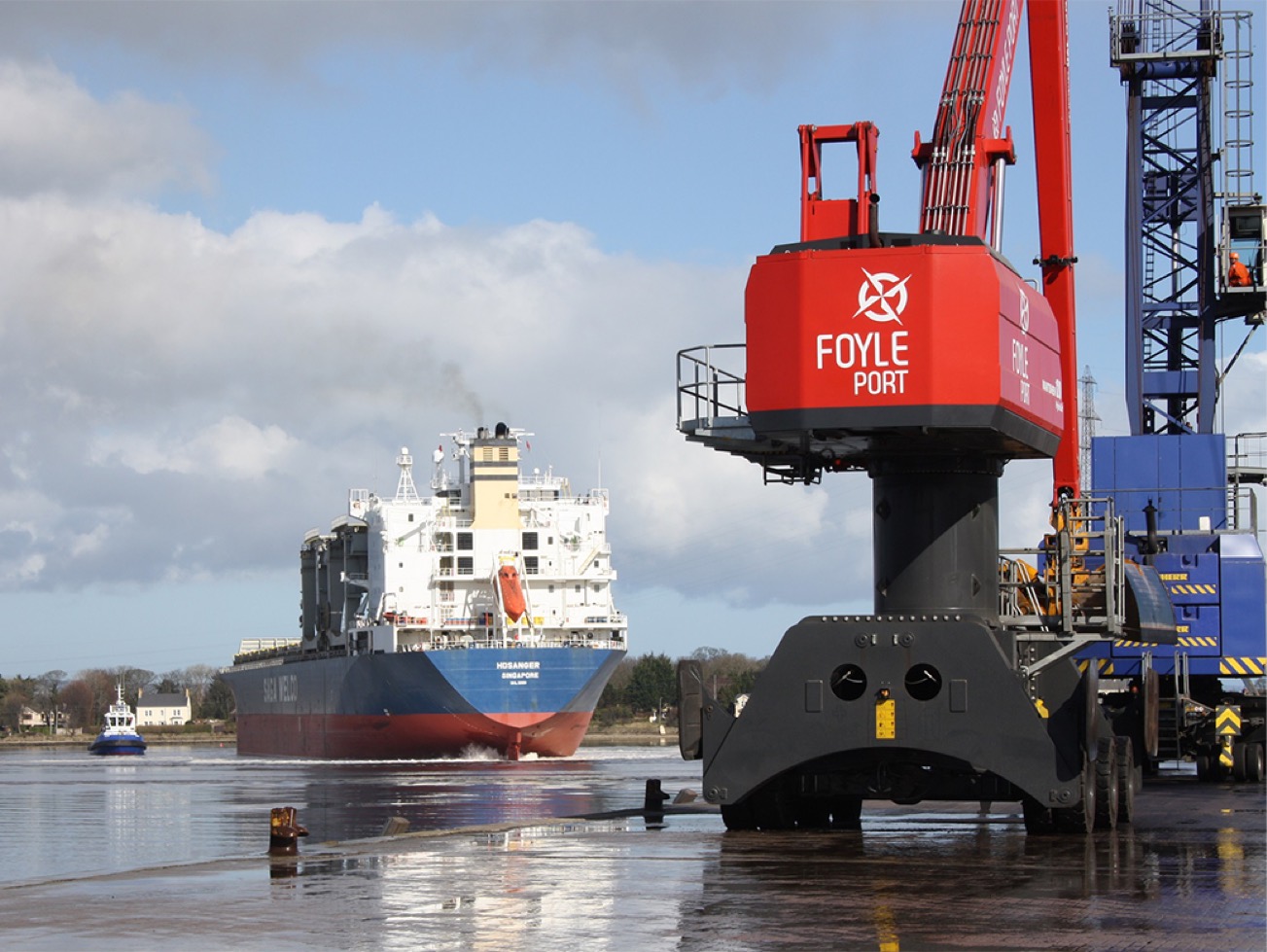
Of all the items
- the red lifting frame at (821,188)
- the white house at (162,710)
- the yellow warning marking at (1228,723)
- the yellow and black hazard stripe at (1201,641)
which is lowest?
the white house at (162,710)

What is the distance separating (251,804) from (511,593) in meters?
28.8

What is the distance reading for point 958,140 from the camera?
20.6m

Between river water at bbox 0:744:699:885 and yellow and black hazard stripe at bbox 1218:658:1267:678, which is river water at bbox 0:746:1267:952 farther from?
yellow and black hazard stripe at bbox 1218:658:1267:678

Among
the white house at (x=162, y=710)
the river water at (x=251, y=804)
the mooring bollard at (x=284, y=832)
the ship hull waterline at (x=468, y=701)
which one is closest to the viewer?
the mooring bollard at (x=284, y=832)

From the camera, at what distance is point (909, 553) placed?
17031 millimetres

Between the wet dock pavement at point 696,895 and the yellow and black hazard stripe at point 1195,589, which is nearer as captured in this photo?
the wet dock pavement at point 696,895

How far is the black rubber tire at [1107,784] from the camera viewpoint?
16.8 metres

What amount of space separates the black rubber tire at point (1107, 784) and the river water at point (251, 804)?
7504 millimetres

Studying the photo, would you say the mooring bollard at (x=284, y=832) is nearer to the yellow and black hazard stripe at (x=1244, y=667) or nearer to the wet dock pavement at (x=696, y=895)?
the wet dock pavement at (x=696, y=895)

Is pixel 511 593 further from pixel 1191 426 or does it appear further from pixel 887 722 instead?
pixel 887 722

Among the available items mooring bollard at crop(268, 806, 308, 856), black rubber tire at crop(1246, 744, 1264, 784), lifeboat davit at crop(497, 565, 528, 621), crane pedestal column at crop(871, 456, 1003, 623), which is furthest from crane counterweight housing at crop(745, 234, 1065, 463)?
lifeboat davit at crop(497, 565, 528, 621)

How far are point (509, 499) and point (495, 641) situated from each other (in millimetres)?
6424

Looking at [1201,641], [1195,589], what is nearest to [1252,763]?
[1201,641]

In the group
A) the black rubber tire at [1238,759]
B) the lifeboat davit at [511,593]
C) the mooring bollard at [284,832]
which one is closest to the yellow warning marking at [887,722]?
the mooring bollard at [284,832]
